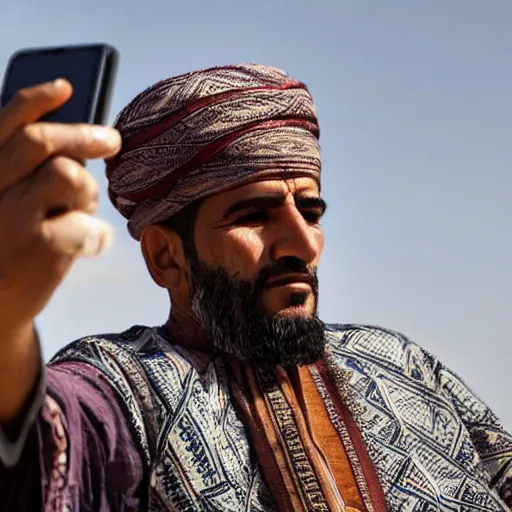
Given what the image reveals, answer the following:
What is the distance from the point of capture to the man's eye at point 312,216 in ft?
12.1

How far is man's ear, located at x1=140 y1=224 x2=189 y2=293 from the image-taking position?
3.81 m

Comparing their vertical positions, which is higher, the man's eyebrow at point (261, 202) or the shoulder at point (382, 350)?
the man's eyebrow at point (261, 202)

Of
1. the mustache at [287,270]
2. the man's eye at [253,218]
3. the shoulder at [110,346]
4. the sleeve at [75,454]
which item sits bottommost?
the sleeve at [75,454]

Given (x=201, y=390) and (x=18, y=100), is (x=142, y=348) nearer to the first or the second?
(x=201, y=390)

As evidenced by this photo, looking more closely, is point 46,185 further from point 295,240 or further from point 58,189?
point 295,240

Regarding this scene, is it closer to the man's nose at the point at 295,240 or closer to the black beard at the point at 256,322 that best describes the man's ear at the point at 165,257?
the black beard at the point at 256,322

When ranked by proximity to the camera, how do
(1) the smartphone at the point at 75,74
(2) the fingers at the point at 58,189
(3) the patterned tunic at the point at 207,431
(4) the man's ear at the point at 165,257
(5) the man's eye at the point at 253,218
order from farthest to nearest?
1. (4) the man's ear at the point at 165,257
2. (5) the man's eye at the point at 253,218
3. (3) the patterned tunic at the point at 207,431
4. (1) the smartphone at the point at 75,74
5. (2) the fingers at the point at 58,189

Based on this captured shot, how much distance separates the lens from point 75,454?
253 centimetres

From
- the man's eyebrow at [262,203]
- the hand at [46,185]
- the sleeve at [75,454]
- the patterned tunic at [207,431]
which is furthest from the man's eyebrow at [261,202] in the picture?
the hand at [46,185]

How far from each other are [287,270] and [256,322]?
8.7 inches

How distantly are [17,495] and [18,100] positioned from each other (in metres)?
1.08

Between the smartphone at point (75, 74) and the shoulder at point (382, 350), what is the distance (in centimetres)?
213

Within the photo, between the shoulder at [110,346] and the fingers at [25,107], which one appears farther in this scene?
the shoulder at [110,346]

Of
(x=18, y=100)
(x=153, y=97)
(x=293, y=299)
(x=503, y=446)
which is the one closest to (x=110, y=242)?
(x=18, y=100)
